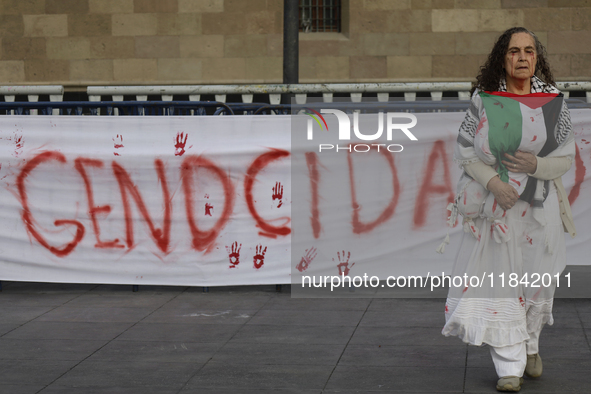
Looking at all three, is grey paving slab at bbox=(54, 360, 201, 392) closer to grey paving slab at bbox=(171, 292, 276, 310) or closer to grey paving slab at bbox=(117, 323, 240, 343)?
grey paving slab at bbox=(117, 323, 240, 343)

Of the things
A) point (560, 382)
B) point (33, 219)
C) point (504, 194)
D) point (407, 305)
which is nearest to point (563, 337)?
point (560, 382)

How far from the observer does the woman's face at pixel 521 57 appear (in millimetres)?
4453

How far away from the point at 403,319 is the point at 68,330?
2400 mm

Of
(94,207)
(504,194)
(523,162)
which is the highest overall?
(523,162)

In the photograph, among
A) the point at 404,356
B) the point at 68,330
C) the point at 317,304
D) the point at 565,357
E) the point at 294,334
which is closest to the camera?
the point at 565,357

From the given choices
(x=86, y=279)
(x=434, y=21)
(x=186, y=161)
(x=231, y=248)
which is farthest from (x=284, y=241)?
(x=434, y=21)

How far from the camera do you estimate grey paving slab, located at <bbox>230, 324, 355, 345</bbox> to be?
5.57 meters

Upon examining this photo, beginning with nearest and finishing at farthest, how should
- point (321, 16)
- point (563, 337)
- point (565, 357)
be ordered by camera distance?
1. point (565, 357)
2. point (563, 337)
3. point (321, 16)

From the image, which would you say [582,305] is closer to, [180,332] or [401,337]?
[401,337]

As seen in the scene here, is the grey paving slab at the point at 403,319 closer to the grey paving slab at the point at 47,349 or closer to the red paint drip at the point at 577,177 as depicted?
the red paint drip at the point at 577,177

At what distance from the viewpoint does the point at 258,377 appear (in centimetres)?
477

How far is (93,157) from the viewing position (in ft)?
23.6

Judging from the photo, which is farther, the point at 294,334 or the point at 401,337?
the point at 294,334

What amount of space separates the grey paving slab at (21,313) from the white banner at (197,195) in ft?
1.96
